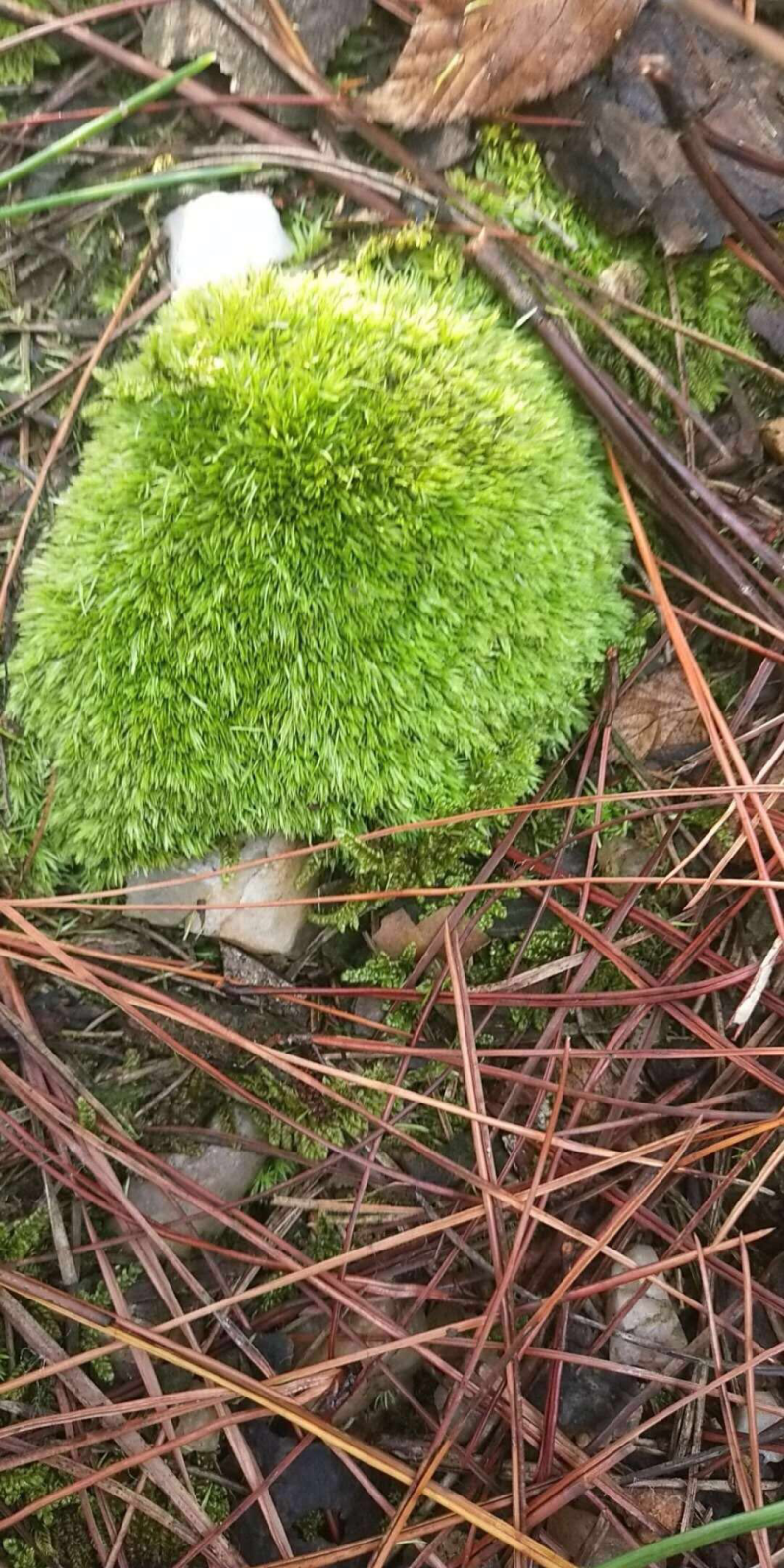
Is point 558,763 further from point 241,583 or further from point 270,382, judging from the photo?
point 270,382

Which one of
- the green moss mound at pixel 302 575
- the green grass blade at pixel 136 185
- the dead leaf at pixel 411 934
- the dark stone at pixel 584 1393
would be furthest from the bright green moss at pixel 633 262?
the dark stone at pixel 584 1393

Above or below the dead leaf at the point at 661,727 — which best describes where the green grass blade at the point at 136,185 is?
above

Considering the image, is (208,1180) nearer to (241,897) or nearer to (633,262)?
(241,897)

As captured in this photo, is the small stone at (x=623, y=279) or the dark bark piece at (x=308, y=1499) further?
the small stone at (x=623, y=279)

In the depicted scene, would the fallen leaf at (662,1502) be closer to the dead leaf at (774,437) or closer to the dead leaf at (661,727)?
the dead leaf at (661,727)

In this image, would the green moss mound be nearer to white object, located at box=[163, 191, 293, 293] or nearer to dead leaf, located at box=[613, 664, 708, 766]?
white object, located at box=[163, 191, 293, 293]

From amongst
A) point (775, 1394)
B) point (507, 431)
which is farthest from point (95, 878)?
point (775, 1394)

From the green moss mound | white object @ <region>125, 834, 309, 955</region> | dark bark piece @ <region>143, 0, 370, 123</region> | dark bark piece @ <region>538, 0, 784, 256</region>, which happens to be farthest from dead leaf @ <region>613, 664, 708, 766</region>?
dark bark piece @ <region>143, 0, 370, 123</region>
